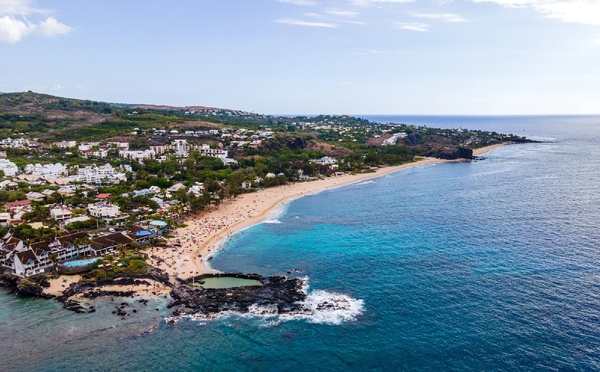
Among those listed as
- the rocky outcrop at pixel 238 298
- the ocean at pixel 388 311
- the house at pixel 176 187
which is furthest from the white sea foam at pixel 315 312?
the house at pixel 176 187

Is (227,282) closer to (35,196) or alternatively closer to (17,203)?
(17,203)

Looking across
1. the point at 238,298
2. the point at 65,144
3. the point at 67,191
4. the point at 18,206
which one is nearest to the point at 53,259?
the point at 238,298

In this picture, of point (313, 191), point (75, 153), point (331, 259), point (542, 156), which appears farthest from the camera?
point (542, 156)

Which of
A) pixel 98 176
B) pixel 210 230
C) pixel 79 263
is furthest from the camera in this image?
pixel 98 176

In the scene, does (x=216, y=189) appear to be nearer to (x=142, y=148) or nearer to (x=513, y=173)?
(x=142, y=148)

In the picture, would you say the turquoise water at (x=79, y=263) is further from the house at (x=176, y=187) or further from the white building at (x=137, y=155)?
the white building at (x=137, y=155)

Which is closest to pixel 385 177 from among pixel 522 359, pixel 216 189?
pixel 216 189
